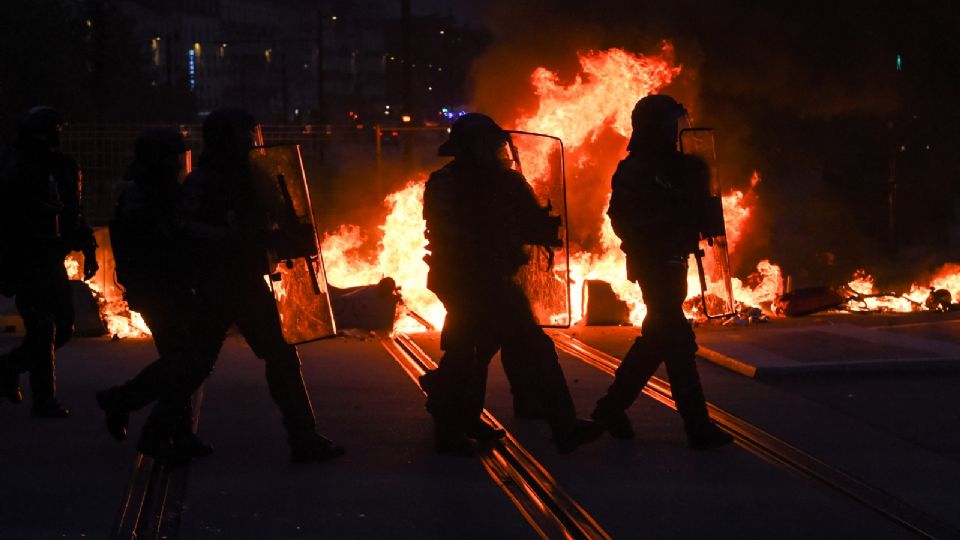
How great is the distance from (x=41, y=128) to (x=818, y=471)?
4.78m

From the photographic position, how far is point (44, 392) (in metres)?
8.10

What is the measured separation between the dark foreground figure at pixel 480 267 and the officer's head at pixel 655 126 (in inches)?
26.0

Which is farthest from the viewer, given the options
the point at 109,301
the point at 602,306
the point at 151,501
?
the point at 109,301

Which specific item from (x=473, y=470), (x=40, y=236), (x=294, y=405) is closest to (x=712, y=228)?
(x=473, y=470)

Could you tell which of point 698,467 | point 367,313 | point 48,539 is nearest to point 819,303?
point 367,313

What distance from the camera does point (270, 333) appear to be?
663cm

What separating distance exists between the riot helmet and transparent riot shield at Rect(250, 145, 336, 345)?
0.51 ft

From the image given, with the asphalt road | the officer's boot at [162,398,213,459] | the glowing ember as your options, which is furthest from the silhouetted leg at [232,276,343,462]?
the glowing ember

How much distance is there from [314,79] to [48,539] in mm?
107560

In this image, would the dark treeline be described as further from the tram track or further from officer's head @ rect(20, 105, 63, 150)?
the tram track

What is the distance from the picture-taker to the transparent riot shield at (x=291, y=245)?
22.0 ft

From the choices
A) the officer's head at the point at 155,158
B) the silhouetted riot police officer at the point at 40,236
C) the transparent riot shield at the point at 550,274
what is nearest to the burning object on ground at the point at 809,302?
the transparent riot shield at the point at 550,274

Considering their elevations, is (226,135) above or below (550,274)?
above

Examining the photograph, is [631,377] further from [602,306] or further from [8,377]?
[602,306]
